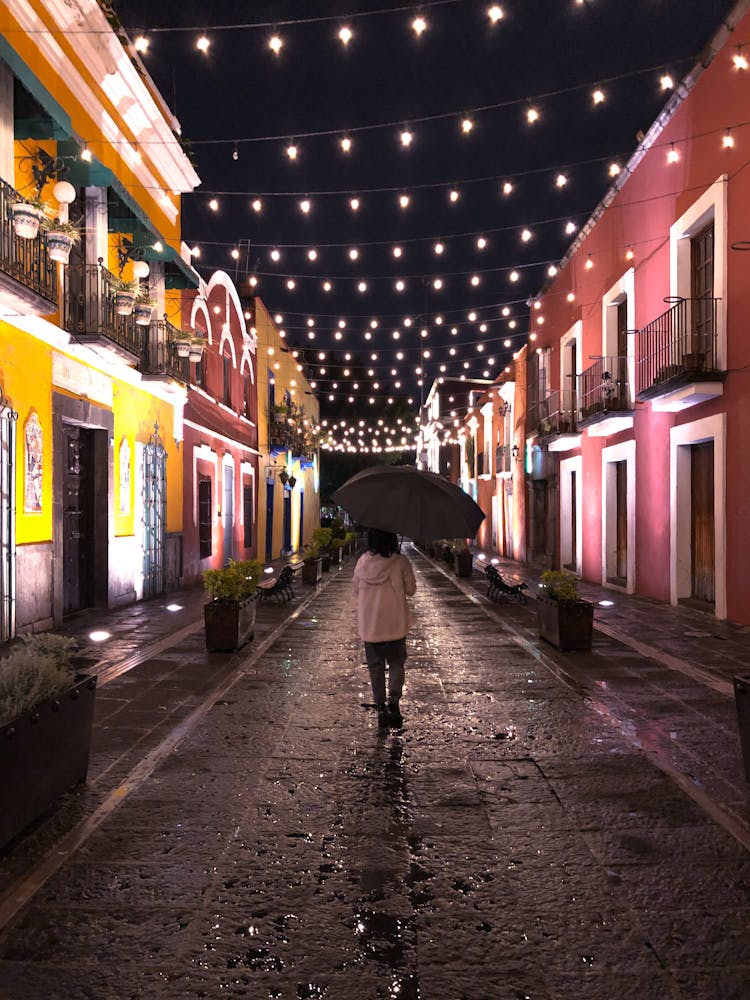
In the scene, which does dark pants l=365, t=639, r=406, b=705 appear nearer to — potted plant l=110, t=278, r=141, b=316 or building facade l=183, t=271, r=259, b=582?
potted plant l=110, t=278, r=141, b=316

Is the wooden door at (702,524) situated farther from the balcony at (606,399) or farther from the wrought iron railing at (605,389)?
the wrought iron railing at (605,389)

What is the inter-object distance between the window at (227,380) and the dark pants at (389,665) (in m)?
16.8

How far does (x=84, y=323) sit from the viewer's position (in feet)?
38.8

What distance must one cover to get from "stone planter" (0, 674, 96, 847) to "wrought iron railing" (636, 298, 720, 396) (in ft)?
33.1

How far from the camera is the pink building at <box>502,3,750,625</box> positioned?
38.3 ft

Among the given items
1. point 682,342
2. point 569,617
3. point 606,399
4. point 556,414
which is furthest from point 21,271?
point 556,414

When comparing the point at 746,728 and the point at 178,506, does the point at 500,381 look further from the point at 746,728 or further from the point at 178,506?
the point at 746,728

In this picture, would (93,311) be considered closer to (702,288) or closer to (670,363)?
(670,363)

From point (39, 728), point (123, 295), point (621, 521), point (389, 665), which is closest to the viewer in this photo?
point (39, 728)

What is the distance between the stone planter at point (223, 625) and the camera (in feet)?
31.0

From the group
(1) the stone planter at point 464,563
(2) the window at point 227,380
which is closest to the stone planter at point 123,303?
(2) the window at point 227,380

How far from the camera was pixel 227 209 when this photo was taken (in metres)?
13.3

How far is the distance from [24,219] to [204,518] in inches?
446

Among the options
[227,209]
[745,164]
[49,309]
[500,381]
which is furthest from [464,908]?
[500,381]
